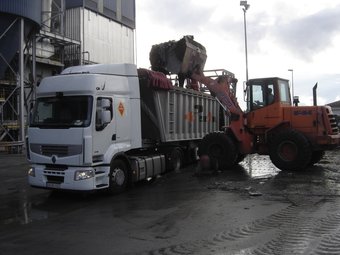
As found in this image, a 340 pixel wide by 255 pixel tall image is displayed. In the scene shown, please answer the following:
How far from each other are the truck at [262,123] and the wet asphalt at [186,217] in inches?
45.6

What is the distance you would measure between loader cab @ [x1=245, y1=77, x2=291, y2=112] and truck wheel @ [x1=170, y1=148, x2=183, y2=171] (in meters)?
2.86

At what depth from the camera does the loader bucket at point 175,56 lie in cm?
1650

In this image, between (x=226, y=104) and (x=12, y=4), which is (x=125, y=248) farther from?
(x=12, y=4)

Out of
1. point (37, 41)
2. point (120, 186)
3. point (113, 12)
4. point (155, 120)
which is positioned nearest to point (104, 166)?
point (120, 186)

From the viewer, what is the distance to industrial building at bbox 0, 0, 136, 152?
2698 centimetres

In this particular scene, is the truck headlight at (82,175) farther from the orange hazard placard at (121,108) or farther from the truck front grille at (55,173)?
the orange hazard placard at (121,108)

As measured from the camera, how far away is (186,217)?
893cm

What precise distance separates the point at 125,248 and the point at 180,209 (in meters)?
2.98

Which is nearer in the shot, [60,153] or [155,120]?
[60,153]

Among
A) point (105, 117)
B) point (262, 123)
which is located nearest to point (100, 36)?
point (262, 123)

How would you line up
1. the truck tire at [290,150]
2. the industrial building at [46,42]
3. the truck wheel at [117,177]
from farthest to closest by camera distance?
the industrial building at [46,42], the truck tire at [290,150], the truck wheel at [117,177]

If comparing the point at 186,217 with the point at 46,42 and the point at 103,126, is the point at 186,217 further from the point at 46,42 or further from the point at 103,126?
the point at 46,42

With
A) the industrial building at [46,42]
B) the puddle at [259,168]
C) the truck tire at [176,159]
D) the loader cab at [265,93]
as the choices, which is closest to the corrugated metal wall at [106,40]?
the industrial building at [46,42]

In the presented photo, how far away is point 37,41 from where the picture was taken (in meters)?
32.9
